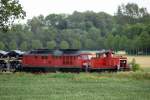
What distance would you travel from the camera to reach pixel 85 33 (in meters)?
158

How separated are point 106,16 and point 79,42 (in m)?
46.9

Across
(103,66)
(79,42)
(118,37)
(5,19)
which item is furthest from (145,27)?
(5,19)

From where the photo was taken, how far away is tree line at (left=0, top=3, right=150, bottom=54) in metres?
132

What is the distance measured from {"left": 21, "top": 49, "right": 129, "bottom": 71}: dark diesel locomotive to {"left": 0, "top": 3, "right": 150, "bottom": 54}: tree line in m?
65.0

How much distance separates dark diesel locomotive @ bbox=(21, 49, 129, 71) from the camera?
41688 mm

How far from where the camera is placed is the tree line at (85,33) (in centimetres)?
13212

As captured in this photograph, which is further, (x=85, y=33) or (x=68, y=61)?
(x=85, y=33)

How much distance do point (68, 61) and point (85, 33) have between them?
116539mm

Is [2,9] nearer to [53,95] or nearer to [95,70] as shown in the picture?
[95,70]

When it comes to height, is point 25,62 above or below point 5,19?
below

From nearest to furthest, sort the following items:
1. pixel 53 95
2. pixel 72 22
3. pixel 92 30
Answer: pixel 53 95, pixel 92 30, pixel 72 22

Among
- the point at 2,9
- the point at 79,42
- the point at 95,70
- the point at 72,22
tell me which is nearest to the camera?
the point at 2,9

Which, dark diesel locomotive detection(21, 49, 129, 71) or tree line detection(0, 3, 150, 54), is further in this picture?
tree line detection(0, 3, 150, 54)

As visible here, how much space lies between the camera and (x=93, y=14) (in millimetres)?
184125
